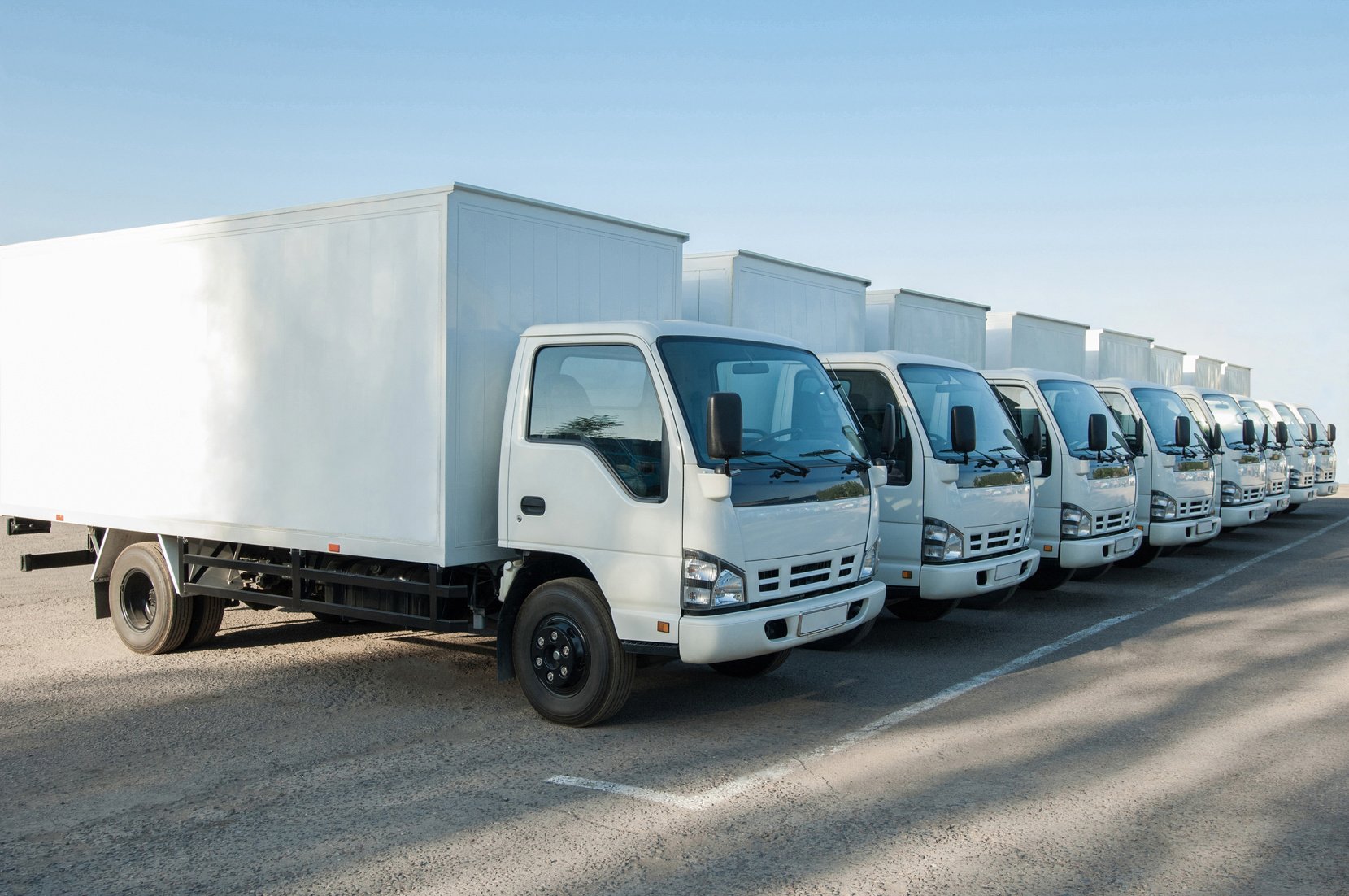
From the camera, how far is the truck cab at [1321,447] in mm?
21641

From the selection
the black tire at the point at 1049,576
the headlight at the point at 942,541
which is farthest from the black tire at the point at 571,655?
the black tire at the point at 1049,576

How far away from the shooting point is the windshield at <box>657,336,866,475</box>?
20.8 feet

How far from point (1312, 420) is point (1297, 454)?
13.9 ft

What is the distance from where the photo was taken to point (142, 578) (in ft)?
28.8

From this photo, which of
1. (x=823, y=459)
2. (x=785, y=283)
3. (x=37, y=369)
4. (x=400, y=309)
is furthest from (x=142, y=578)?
(x=785, y=283)

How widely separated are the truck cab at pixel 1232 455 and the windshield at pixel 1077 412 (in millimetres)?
3187

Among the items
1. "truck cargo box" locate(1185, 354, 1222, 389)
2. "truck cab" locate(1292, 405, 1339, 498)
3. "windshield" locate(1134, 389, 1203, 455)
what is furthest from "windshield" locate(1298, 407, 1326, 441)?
"windshield" locate(1134, 389, 1203, 455)

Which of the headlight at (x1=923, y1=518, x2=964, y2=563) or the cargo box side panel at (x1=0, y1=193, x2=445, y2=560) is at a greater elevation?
the cargo box side panel at (x1=0, y1=193, x2=445, y2=560)

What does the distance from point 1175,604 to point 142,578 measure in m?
9.28

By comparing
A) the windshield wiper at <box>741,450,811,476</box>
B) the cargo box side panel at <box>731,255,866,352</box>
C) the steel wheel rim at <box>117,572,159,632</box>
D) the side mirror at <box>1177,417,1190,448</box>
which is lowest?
the steel wheel rim at <box>117,572,159,632</box>

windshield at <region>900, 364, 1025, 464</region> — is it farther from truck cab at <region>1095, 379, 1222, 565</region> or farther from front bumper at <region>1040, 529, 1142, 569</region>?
truck cab at <region>1095, 379, 1222, 565</region>

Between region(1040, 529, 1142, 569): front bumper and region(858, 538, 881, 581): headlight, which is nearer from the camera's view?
region(858, 538, 881, 581): headlight

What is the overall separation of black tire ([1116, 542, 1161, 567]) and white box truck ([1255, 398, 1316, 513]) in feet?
19.7

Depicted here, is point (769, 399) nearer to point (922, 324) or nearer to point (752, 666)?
point (752, 666)
